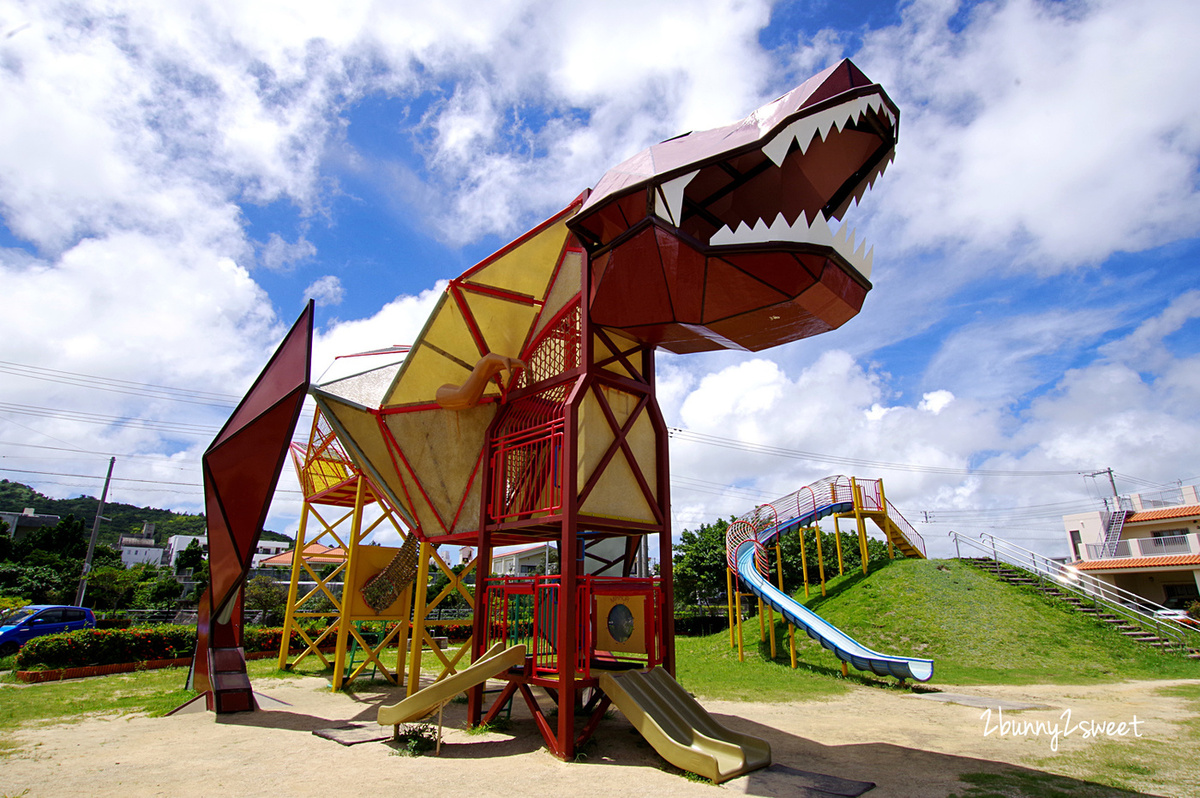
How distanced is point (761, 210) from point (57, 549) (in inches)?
2369

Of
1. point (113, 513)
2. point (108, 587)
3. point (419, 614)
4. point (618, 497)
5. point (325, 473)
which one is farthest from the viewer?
point (113, 513)

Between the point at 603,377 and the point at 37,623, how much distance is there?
70.9 feet

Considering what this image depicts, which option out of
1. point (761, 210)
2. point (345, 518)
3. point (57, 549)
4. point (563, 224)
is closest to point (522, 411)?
point (563, 224)

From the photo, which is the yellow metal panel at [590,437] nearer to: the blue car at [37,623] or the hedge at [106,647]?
the hedge at [106,647]

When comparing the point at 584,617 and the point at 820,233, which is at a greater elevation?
the point at 820,233

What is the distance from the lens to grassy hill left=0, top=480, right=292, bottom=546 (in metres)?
96.0

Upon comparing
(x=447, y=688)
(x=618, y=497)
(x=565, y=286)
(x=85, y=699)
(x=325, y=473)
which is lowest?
(x=85, y=699)

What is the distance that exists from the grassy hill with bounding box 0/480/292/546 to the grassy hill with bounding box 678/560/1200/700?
98.0m

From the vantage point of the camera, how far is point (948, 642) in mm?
18141

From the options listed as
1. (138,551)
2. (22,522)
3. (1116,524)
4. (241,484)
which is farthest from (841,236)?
(138,551)

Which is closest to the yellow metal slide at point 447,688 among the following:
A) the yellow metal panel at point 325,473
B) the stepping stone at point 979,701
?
the yellow metal panel at point 325,473

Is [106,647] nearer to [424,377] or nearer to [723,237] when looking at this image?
Answer: [424,377]

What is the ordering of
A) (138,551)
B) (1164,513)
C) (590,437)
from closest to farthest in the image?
(590,437) < (1164,513) < (138,551)

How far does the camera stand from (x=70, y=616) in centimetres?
2034
